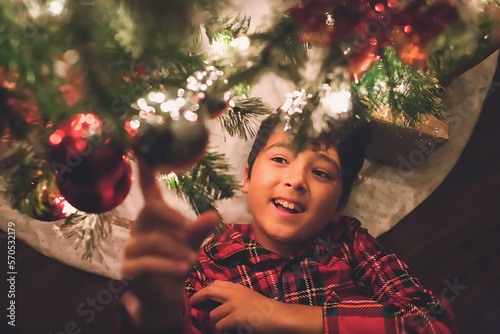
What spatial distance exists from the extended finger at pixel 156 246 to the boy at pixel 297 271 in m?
0.08

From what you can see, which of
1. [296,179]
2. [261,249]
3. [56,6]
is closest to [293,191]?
[296,179]

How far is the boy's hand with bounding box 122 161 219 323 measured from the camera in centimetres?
44

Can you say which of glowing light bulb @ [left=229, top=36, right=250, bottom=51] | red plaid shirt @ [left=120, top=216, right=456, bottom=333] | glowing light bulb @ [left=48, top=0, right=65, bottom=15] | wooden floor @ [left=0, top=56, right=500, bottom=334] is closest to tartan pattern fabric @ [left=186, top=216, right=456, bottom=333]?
red plaid shirt @ [left=120, top=216, right=456, bottom=333]

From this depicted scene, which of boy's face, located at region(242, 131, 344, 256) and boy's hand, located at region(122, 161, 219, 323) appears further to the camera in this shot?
boy's face, located at region(242, 131, 344, 256)

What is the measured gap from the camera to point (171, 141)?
46cm

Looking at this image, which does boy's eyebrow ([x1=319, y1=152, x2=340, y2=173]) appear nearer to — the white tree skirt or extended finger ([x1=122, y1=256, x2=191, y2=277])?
the white tree skirt

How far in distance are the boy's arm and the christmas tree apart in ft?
0.89

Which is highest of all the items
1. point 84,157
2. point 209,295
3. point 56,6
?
point 56,6

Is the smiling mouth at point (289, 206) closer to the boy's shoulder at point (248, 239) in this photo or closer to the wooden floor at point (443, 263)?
the boy's shoulder at point (248, 239)

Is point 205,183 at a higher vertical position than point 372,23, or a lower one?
lower

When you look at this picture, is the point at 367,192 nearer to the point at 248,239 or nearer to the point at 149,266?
the point at 248,239

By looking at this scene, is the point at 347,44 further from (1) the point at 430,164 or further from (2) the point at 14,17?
(1) the point at 430,164

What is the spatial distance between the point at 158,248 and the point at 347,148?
46 cm

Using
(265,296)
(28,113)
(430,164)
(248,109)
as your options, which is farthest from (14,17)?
(430,164)
